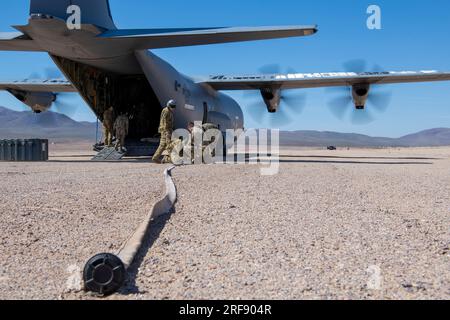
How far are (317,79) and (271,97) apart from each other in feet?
11.1

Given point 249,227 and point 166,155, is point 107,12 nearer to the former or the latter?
point 166,155

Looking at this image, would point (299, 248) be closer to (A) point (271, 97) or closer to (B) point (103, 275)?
(B) point (103, 275)

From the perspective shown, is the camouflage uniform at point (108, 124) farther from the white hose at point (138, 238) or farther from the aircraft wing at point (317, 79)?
the white hose at point (138, 238)

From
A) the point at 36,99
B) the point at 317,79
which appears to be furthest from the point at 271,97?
the point at 36,99

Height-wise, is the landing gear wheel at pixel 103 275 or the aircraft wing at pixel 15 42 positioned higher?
the aircraft wing at pixel 15 42

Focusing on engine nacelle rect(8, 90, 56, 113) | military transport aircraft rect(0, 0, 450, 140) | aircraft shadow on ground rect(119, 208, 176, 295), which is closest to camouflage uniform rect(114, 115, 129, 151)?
military transport aircraft rect(0, 0, 450, 140)

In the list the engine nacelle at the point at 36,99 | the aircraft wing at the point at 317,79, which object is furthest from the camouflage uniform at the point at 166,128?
the engine nacelle at the point at 36,99

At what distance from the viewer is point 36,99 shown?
2886 centimetres

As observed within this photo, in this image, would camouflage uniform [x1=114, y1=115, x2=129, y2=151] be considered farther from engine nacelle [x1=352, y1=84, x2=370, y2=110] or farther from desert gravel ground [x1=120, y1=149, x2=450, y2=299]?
desert gravel ground [x1=120, y1=149, x2=450, y2=299]

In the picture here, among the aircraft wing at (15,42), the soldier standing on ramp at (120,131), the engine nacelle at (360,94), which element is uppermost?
the aircraft wing at (15,42)

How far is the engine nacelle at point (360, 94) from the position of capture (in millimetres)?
23906

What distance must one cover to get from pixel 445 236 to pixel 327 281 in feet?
7.04

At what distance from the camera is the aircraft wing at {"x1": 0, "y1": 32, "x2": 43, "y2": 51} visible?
15938mm

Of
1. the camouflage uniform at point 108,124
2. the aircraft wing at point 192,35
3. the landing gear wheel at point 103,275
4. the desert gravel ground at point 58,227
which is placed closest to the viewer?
the landing gear wheel at point 103,275
